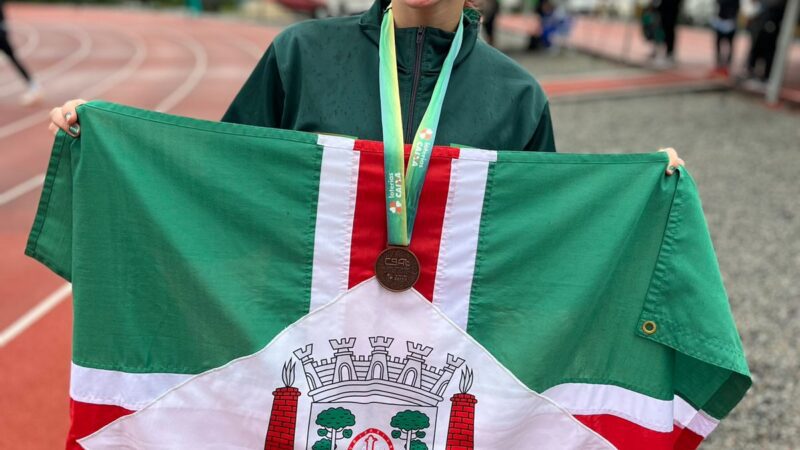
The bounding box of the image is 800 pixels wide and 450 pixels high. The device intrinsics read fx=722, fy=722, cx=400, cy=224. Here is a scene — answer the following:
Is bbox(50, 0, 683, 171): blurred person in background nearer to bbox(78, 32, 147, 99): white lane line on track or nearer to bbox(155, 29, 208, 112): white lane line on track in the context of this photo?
bbox(155, 29, 208, 112): white lane line on track

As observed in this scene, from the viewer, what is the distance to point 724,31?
12.9 meters

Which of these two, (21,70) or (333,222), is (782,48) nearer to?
(333,222)

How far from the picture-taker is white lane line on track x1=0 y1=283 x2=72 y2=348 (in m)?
4.36

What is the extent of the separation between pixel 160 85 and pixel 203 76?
120 centimetres

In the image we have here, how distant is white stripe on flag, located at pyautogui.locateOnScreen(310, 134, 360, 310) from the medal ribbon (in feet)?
0.42

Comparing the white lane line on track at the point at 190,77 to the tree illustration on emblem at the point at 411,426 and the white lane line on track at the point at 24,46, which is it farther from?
the tree illustration on emblem at the point at 411,426

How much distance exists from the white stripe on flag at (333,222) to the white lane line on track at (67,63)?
11872 mm

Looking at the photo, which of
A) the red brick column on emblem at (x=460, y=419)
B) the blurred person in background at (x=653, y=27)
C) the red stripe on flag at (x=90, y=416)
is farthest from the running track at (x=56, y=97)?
the blurred person in background at (x=653, y=27)

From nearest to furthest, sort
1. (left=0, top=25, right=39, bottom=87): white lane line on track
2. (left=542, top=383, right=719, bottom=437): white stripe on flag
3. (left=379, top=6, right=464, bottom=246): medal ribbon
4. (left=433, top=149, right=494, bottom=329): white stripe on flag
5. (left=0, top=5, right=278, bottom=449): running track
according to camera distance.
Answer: (left=379, top=6, right=464, bottom=246): medal ribbon < (left=433, top=149, right=494, bottom=329): white stripe on flag < (left=542, top=383, right=719, bottom=437): white stripe on flag < (left=0, top=5, right=278, bottom=449): running track < (left=0, top=25, right=39, bottom=87): white lane line on track

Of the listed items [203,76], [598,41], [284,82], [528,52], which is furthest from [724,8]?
[284,82]

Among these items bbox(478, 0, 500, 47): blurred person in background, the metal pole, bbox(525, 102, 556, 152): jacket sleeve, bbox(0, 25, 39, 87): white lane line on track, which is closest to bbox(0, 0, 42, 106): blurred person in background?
bbox(0, 25, 39, 87): white lane line on track

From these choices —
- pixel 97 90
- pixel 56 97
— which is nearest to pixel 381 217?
pixel 56 97

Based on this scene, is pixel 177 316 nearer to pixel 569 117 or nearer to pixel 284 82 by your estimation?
pixel 284 82

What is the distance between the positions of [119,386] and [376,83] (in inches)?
42.9
